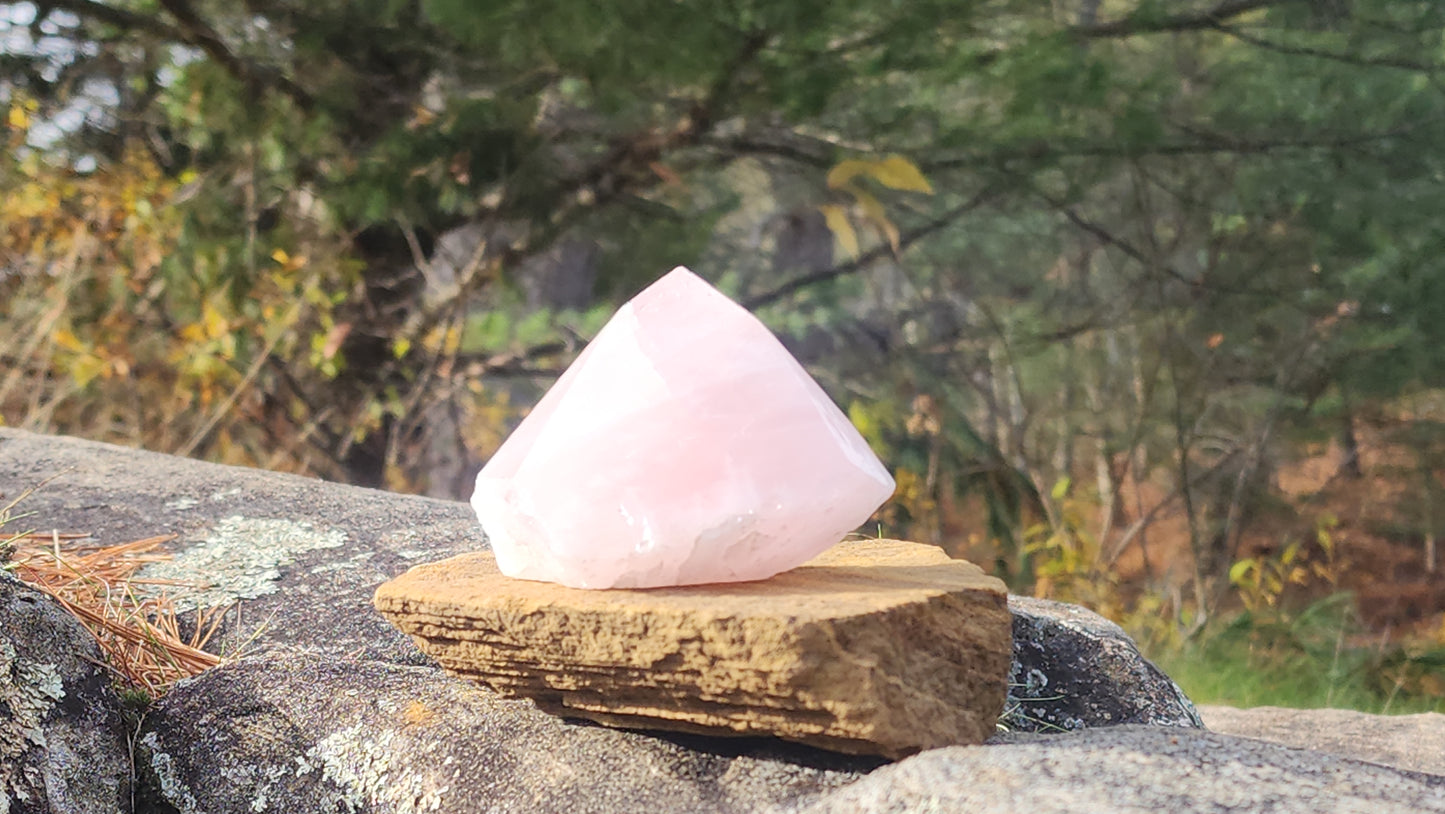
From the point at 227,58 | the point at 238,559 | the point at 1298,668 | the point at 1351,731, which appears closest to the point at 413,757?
the point at 238,559

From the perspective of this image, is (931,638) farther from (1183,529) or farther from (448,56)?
(1183,529)

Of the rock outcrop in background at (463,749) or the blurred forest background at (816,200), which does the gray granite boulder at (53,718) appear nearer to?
the rock outcrop in background at (463,749)

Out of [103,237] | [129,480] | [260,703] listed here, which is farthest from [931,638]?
[103,237]

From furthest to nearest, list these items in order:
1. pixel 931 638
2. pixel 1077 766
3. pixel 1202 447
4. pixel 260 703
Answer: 1. pixel 1202 447
2. pixel 260 703
3. pixel 931 638
4. pixel 1077 766

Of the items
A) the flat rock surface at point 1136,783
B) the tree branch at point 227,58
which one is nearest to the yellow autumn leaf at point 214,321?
the tree branch at point 227,58

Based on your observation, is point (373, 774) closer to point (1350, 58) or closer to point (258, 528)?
point (258, 528)

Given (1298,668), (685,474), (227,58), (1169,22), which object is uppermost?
(227,58)
